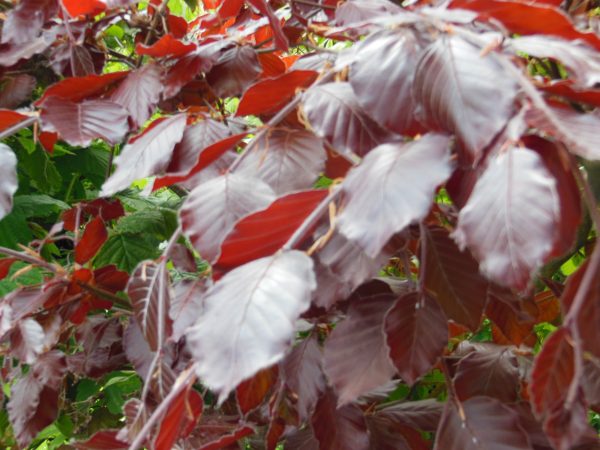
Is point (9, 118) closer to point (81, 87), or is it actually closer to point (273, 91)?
point (81, 87)

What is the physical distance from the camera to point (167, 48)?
827 millimetres

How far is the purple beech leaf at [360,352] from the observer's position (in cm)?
55

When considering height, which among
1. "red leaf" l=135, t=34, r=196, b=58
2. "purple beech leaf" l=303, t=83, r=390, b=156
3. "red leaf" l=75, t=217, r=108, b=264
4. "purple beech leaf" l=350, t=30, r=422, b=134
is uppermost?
"purple beech leaf" l=350, t=30, r=422, b=134

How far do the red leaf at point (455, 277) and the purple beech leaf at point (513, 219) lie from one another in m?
0.20

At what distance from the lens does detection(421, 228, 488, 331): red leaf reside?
22.6 inches

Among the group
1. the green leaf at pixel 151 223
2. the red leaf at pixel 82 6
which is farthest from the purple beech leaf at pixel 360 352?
the green leaf at pixel 151 223

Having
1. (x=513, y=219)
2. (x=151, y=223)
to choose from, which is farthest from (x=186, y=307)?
(x=151, y=223)

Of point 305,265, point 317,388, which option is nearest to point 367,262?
point 305,265

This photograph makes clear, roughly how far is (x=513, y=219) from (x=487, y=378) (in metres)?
0.39

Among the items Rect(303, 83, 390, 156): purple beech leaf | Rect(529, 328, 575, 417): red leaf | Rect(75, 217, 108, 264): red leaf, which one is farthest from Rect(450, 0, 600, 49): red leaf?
Rect(75, 217, 108, 264): red leaf

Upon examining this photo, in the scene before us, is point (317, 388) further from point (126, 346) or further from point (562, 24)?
point (562, 24)

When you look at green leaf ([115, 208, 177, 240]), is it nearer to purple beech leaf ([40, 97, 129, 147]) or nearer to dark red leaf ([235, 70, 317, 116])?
purple beech leaf ([40, 97, 129, 147])

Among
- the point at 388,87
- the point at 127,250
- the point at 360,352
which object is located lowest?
the point at 127,250

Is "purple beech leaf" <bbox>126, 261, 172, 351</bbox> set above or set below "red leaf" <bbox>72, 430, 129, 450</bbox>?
above
